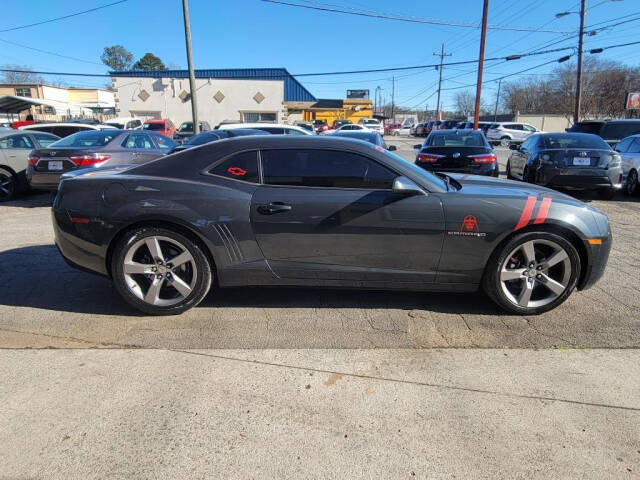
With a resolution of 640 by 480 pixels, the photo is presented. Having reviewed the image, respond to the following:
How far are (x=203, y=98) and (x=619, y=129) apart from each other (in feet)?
96.0

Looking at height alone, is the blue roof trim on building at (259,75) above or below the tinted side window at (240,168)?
above

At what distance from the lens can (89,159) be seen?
25.3ft

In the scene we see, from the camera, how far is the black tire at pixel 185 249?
11.2ft

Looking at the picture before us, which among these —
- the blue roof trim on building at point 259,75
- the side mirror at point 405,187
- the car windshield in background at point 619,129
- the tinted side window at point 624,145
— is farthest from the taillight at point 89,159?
the blue roof trim on building at point 259,75

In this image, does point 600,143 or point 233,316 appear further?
point 600,143

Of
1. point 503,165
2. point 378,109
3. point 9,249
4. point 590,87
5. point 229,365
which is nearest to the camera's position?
point 229,365

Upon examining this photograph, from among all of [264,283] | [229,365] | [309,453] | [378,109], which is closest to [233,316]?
[264,283]

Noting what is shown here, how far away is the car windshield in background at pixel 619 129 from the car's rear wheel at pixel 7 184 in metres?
Result: 16.3

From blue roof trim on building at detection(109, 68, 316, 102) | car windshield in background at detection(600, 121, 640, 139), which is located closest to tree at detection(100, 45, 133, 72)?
blue roof trim on building at detection(109, 68, 316, 102)

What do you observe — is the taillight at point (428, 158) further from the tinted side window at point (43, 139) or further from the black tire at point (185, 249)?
the tinted side window at point (43, 139)

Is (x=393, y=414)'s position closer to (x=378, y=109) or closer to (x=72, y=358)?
(x=72, y=358)

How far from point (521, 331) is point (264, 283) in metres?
2.10

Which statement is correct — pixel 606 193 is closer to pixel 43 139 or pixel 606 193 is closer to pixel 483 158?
pixel 483 158

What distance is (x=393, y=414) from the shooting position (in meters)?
2.36
